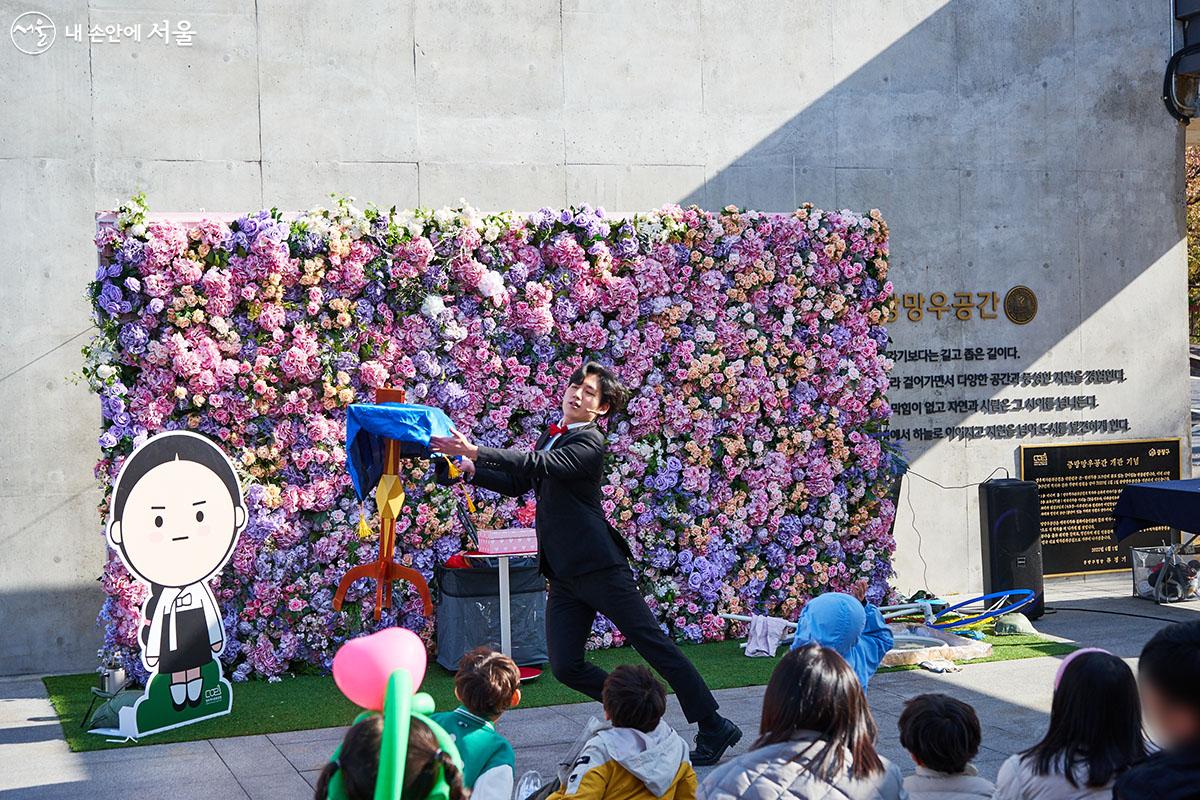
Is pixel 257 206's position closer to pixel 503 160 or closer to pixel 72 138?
pixel 72 138

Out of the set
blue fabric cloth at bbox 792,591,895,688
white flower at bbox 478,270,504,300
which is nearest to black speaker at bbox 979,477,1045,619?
white flower at bbox 478,270,504,300

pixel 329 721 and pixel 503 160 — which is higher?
pixel 503 160

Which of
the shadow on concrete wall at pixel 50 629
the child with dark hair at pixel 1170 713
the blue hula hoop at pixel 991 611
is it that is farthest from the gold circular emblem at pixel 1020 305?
the child with dark hair at pixel 1170 713

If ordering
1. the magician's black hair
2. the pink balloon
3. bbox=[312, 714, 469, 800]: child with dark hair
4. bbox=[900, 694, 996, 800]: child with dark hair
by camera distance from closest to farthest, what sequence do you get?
1. bbox=[312, 714, 469, 800]: child with dark hair
2. the pink balloon
3. bbox=[900, 694, 996, 800]: child with dark hair
4. the magician's black hair

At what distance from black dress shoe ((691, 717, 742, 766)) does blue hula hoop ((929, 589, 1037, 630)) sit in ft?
11.7

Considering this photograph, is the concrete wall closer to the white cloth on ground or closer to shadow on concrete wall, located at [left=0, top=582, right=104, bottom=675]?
shadow on concrete wall, located at [left=0, top=582, right=104, bottom=675]

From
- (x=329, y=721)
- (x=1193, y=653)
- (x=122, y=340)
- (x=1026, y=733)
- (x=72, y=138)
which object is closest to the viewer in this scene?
(x=1193, y=653)

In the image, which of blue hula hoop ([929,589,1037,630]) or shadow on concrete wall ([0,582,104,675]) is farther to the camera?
blue hula hoop ([929,589,1037,630])

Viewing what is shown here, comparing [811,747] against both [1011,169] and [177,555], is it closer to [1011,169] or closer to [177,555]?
[177,555]

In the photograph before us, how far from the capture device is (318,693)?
24.3 ft

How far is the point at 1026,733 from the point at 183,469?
4.64m

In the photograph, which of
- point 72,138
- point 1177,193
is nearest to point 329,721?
point 72,138

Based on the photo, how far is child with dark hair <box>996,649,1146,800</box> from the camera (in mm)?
2988

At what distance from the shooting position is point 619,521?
8.58 m
